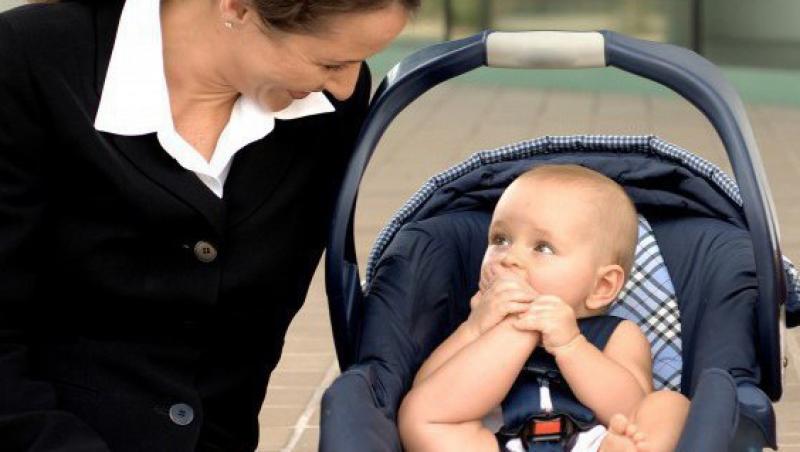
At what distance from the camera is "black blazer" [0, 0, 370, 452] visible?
2.47 metres

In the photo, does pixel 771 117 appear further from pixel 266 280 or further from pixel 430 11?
pixel 266 280

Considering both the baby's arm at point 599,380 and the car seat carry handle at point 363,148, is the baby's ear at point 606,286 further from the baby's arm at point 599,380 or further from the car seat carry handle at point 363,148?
the car seat carry handle at point 363,148

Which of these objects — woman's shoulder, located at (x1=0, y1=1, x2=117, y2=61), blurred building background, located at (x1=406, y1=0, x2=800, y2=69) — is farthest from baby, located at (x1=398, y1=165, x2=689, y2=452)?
blurred building background, located at (x1=406, y1=0, x2=800, y2=69)

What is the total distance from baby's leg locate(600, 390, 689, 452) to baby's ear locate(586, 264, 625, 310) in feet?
1.04

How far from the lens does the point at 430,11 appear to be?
10.5m

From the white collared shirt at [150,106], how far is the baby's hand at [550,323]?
528mm

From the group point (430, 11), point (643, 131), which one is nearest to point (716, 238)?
point (643, 131)

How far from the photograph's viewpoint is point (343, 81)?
8.18 ft

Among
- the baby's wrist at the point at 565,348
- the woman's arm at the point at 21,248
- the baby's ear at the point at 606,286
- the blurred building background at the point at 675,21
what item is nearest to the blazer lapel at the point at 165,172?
the woman's arm at the point at 21,248

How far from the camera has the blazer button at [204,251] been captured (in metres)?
2.59

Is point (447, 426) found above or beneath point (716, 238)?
beneath

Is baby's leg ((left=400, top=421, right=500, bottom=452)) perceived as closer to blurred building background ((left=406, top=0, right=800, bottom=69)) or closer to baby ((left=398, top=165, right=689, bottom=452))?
baby ((left=398, top=165, right=689, bottom=452))

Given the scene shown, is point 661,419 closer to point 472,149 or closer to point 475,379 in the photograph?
point 475,379

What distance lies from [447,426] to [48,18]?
909 mm
